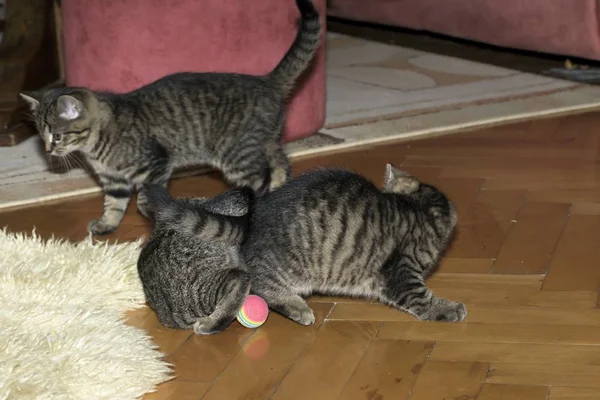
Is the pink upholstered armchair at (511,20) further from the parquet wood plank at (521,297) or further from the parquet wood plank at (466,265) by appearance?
A: the parquet wood plank at (521,297)

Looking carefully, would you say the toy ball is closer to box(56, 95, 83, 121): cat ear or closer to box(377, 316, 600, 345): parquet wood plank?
box(377, 316, 600, 345): parquet wood plank

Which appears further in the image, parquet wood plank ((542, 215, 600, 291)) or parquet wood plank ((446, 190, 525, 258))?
parquet wood plank ((446, 190, 525, 258))

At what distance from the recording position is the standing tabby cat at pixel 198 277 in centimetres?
277

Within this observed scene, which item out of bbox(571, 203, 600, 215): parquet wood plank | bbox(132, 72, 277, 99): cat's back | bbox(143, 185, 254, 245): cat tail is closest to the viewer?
bbox(143, 185, 254, 245): cat tail

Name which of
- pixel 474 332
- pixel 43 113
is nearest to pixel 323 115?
pixel 43 113

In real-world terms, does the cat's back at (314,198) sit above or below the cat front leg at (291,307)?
above

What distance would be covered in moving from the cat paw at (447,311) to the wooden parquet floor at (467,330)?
21mm

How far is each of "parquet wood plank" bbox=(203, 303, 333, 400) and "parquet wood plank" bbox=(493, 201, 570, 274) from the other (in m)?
0.65

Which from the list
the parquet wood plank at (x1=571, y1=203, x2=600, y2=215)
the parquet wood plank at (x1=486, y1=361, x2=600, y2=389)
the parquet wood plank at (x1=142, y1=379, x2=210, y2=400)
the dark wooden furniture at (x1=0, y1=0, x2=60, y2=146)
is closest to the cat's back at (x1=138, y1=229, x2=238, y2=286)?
the parquet wood plank at (x1=142, y1=379, x2=210, y2=400)

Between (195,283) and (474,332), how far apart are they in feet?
2.66

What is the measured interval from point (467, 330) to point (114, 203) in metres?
1.56

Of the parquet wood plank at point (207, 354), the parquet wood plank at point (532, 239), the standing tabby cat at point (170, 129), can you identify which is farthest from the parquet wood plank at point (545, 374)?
the standing tabby cat at point (170, 129)

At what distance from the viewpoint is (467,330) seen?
2.75 m

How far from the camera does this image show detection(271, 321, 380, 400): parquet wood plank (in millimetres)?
2477
